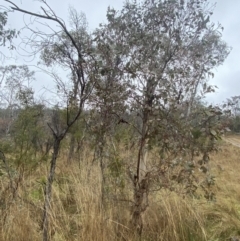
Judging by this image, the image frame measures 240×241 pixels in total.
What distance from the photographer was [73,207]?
3.63 metres

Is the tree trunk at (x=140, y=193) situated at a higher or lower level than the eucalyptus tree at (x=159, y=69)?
lower

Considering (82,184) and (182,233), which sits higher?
(82,184)

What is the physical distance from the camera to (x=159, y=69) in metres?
2.92

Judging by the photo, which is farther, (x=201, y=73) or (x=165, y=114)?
(x=201, y=73)

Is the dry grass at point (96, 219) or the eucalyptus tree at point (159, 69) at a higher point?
the eucalyptus tree at point (159, 69)

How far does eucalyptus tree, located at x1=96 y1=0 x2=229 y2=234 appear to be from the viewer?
2.70 meters

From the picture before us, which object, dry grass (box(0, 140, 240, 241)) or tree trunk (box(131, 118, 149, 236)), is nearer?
dry grass (box(0, 140, 240, 241))

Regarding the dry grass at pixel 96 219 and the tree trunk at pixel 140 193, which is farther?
the tree trunk at pixel 140 193

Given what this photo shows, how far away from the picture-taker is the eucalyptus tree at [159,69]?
2.70m


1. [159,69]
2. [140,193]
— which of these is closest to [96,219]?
[140,193]

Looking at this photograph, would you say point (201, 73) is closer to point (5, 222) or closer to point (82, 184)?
point (82, 184)

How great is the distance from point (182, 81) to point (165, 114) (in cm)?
42

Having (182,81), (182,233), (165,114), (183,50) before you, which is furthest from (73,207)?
(183,50)

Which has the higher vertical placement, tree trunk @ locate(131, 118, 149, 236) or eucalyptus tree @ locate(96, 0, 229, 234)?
eucalyptus tree @ locate(96, 0, 229, 234)
